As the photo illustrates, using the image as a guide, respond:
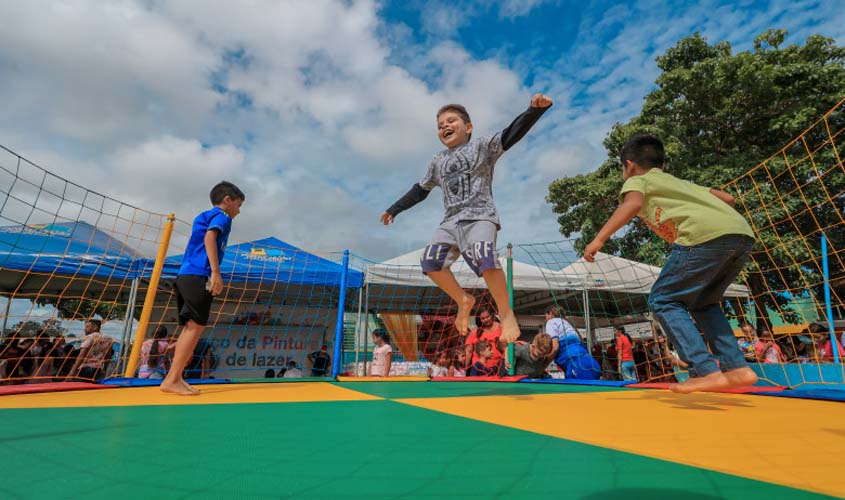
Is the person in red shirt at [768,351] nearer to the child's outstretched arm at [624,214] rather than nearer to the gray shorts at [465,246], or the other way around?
the child's outstretched arm at [624,214]

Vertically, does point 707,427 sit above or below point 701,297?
below

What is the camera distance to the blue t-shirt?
2.79 m

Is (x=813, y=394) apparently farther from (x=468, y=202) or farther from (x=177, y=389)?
(x=177, y=389)

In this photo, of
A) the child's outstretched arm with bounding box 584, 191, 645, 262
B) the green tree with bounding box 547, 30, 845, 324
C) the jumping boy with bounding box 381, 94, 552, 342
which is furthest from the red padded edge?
the green tree with bounding box 547, 30, 845, 324

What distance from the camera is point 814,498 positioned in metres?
0.74

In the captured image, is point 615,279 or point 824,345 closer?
point 824,345

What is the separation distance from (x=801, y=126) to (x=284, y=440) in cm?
1259

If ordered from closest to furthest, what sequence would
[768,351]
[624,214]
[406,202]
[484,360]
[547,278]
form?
[624,214]
[406,202]
[484,360]
[768,351]
[547,278]

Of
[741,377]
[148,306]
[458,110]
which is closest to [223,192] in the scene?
[148,306]

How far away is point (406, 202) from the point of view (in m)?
2.99

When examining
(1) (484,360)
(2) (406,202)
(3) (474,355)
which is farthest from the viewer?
(3) (474,355)

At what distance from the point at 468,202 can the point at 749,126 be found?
38.3ft

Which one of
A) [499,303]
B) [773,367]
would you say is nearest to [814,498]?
[499,303]

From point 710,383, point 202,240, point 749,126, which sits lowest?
point 710,383
